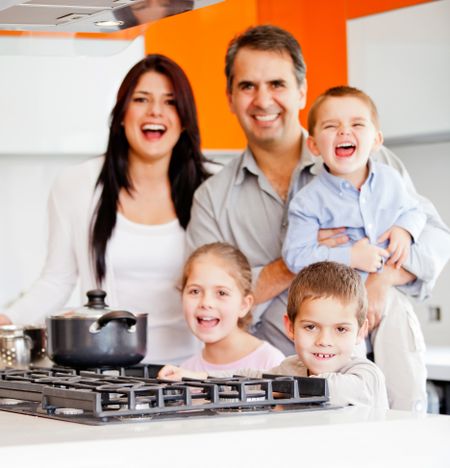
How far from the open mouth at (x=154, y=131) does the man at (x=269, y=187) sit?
0.18 m

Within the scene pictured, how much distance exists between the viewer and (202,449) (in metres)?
1.44

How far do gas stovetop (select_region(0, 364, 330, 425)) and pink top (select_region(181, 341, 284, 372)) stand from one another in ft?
1.84

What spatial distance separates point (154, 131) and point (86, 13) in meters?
0.83

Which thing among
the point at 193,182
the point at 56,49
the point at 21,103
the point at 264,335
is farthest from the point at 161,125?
the point at 21,103

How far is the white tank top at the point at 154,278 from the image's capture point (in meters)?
2.87

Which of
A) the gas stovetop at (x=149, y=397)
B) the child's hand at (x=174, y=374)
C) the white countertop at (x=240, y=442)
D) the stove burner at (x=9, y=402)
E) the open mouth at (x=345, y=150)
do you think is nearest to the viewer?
the white countertop at (x=240, y=442)

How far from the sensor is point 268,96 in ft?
8.89

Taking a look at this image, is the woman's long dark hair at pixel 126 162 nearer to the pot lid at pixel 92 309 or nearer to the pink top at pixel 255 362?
the pink top at pixel 255 362

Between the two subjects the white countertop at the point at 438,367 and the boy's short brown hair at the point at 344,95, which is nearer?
the boy's short brown hair at the point at 344,95

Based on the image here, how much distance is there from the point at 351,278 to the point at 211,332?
55 centimetres

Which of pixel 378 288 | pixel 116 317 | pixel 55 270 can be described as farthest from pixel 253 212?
pixel 116 317

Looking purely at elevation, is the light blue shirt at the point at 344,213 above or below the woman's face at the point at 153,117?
below

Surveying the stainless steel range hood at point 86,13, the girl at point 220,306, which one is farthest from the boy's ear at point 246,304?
the stainless steel range hood at point 86,13

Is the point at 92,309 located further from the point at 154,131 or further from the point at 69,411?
the point at 154,131
